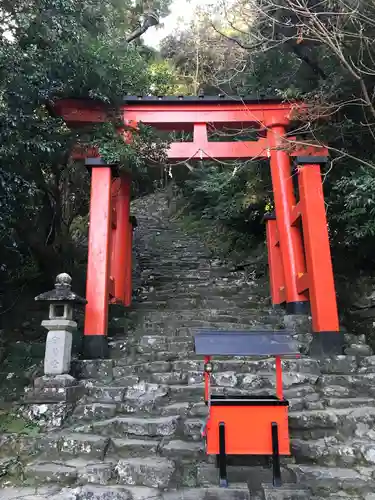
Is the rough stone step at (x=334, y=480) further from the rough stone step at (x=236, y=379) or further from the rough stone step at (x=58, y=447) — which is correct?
the rough stone step at (x=58, y=447)

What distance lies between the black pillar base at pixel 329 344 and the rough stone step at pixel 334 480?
228 cm

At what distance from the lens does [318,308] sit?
611 cm

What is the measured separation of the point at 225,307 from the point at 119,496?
5.03 metres

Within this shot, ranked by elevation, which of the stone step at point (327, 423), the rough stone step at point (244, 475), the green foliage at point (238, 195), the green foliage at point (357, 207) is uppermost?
the green foliage at point (238, 195)

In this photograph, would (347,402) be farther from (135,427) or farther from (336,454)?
(135,427)

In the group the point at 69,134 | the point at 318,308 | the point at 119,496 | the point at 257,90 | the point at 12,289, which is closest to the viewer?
the point at 119,496

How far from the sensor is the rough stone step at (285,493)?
10.9 ft

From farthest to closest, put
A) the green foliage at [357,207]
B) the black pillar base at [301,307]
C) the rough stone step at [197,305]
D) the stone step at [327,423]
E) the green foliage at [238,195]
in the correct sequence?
the green foliage at [238,195], the rough stone step at [197,305], the black pillar base at [301,307], the green foliage at [357,207], the stone step at [327,423]

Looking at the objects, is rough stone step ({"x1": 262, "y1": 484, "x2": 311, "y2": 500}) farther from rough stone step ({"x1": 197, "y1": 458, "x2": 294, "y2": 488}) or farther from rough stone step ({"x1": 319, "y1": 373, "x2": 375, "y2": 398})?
rough stone step ({"x1": 319, "y1": 373, "x2": 375, "y2": 398})

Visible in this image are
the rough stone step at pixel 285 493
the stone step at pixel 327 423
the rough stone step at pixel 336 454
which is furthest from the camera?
the stone step at pixel 327 423

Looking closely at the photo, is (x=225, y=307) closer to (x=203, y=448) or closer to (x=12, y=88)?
(x=203, y=448)

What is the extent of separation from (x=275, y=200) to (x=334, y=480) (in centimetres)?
509

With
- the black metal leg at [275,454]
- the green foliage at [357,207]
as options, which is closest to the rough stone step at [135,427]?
the black metal leg at [275,454]

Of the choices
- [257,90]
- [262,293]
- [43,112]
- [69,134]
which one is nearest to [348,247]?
[262,293]
